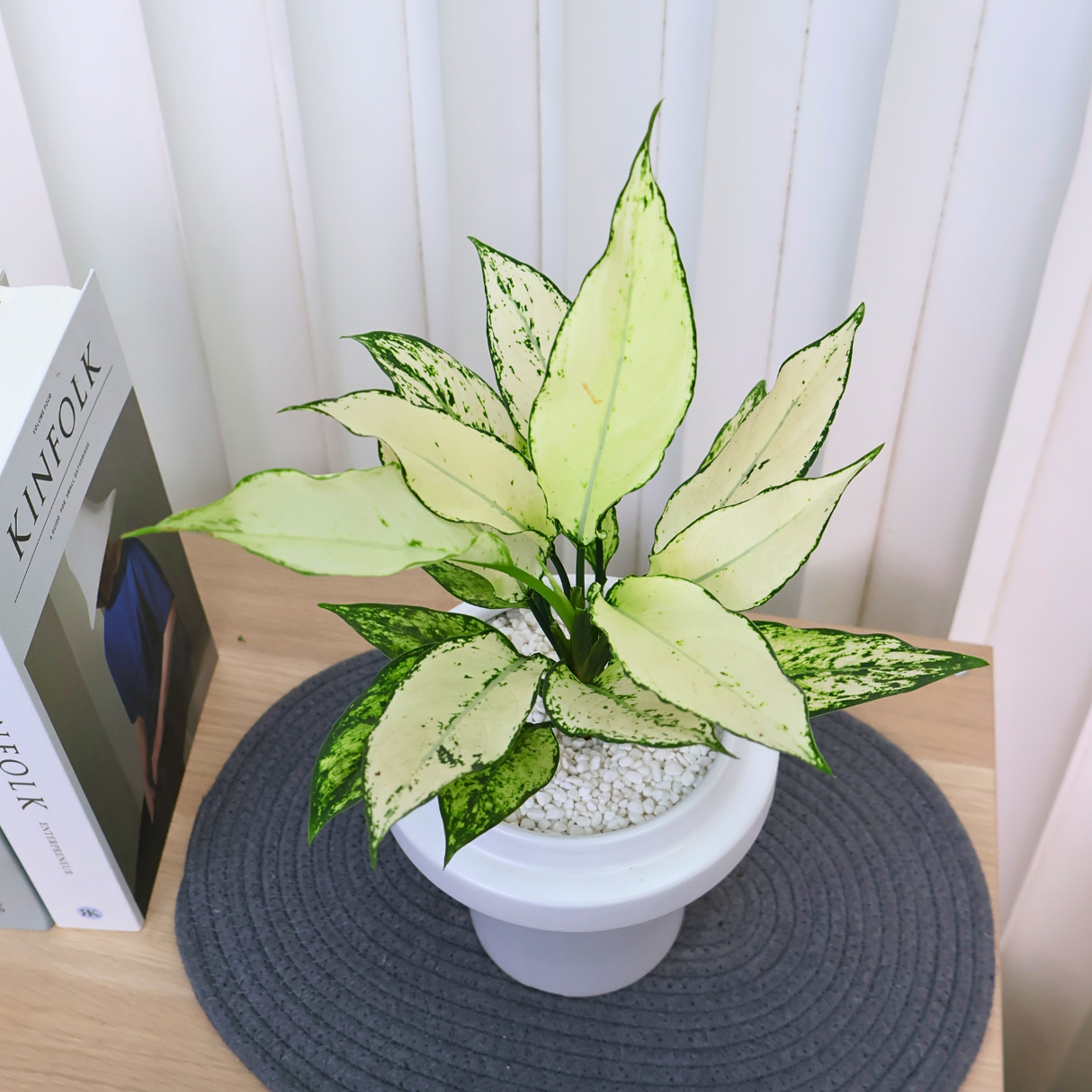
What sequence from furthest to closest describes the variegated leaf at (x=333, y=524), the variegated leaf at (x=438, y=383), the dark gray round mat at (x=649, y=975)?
the dark gray round mat at (x=649, y=975) < the variegated leaf at (x=438, y=383) < the variegated leaf at (x=333, y=524)

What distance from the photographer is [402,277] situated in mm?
768

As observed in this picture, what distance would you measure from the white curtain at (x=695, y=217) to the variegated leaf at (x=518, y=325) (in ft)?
0.79

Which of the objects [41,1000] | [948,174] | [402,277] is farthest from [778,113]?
[41,1000]

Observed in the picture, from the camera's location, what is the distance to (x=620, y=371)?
332 millimetres

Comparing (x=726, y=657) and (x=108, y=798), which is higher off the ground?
(x=726, y=657)

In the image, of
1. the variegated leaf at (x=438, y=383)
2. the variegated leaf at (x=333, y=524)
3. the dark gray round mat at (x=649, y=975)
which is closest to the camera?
the variegated leaf at (x=333, y=524)

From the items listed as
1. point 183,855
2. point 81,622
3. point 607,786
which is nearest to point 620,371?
point 607,786

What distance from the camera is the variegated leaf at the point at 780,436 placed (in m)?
0.40

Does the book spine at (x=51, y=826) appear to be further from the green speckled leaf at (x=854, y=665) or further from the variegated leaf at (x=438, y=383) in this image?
the green speckled leaf at (x=854, y=665)

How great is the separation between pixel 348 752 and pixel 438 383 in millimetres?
156

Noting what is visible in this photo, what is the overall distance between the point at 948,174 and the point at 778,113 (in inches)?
4.1

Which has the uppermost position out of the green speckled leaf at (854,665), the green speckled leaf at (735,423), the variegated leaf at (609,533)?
the green speckled leaf at (735,423)

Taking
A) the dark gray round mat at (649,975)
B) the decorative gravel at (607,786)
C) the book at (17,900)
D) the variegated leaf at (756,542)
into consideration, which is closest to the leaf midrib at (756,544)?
the variegated leaf at (756,542)

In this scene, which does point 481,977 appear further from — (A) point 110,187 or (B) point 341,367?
(A) point 110,187
